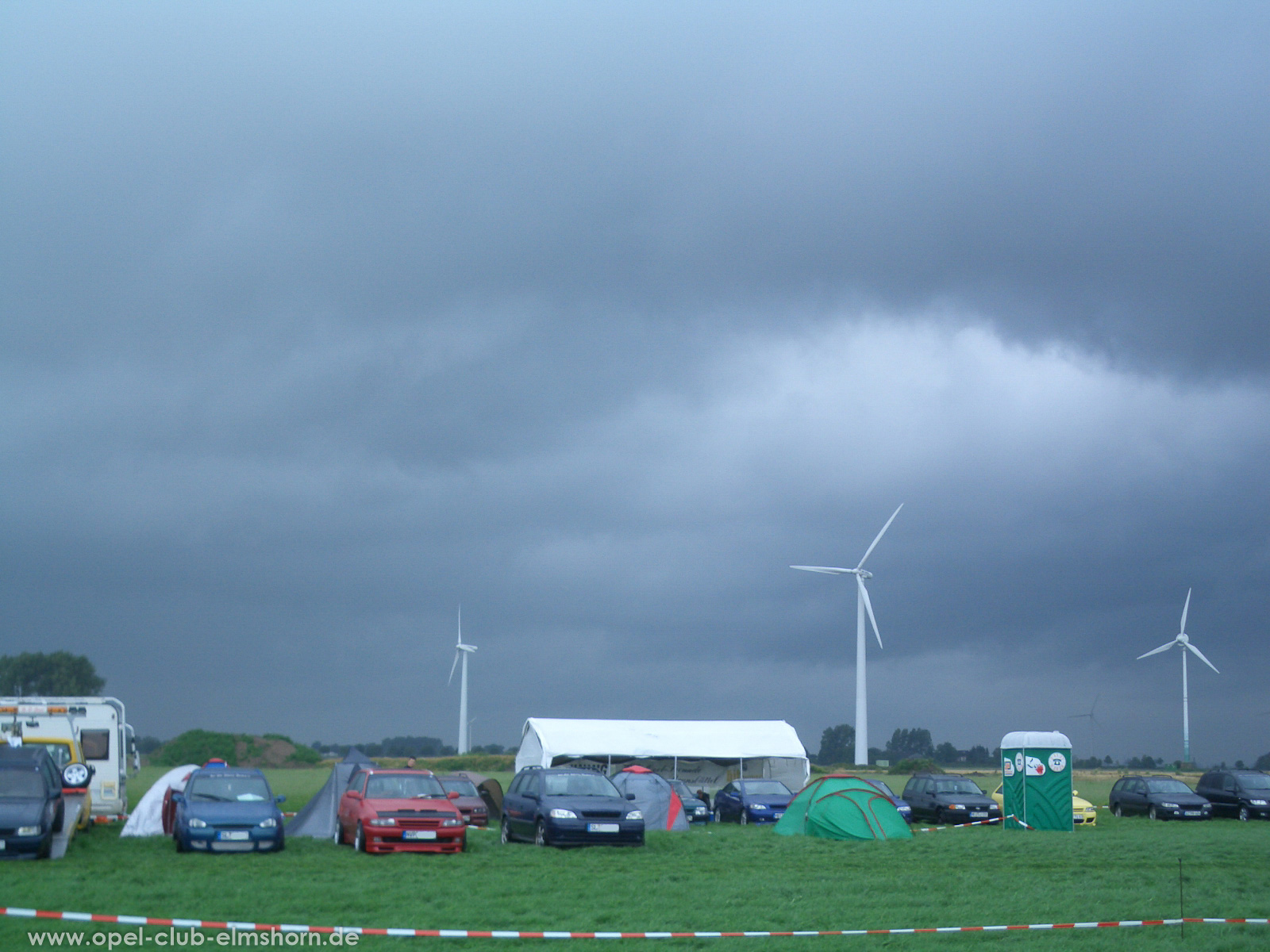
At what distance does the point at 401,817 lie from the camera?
1950 cm

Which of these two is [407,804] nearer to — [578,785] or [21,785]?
[578,785]

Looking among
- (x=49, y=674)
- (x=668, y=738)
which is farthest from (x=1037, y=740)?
(x=49, y=674)

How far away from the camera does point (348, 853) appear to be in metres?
19.4

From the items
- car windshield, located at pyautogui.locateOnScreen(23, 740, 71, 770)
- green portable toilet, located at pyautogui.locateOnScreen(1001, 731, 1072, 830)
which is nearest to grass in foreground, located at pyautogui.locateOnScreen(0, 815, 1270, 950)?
car windshield, located at pyautogui.locateOnScreen(23, 740, 71, 770)

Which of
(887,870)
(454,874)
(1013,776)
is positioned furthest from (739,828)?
(454,874)

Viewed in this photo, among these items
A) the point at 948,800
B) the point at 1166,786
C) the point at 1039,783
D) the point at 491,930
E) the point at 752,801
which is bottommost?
the point at 752,801

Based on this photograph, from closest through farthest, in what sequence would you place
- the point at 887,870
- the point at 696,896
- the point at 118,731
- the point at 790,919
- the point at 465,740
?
1. the point at 790,919
2. the point at 696,896
3. the point at 887,870
4. the point at 118,731
5. the point at 465,740

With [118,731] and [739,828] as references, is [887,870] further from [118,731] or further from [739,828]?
[118,731]

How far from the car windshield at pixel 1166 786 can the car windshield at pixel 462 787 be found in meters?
20.7

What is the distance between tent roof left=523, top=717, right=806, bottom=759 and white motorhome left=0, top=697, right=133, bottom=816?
48.8ft

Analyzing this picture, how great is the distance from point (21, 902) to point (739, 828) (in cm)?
1961

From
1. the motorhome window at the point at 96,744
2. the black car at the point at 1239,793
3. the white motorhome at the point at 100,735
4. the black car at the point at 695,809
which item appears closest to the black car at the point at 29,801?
the white motorhome at the point at 100,735

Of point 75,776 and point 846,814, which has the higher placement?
point 75,776

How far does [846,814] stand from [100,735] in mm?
16743
